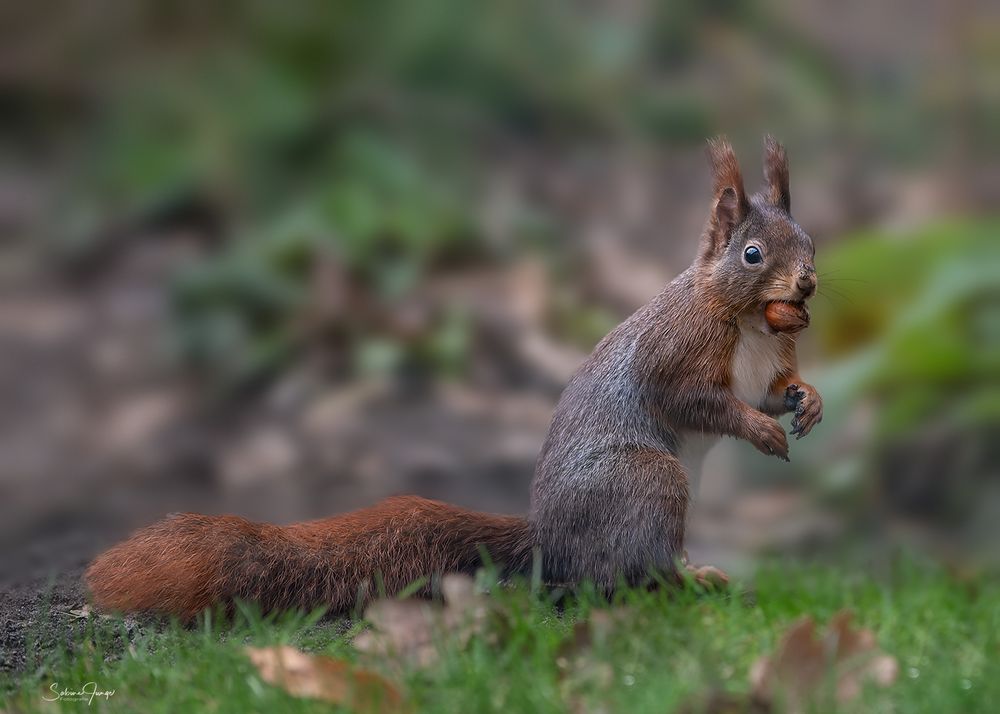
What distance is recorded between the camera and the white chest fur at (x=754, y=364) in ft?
Answer: 9.48

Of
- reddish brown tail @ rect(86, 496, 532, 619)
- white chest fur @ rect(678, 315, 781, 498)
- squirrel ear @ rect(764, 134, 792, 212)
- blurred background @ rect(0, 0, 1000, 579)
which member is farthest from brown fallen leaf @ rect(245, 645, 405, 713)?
blurred background @ rect(0, 0, 1000, 579)

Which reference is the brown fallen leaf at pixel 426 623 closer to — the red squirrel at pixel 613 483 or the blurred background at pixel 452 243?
the red squirrel at pixel 613 483

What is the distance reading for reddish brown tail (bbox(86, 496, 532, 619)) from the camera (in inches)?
106

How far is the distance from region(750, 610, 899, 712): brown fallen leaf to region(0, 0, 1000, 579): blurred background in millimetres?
2646

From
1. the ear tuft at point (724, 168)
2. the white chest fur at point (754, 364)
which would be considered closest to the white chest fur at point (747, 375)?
the white chest fur at point (754, 364)

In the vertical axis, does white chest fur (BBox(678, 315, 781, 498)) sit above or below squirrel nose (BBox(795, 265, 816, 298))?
below

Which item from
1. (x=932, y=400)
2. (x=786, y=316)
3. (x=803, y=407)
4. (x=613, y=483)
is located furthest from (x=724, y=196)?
(x=932, y=400)

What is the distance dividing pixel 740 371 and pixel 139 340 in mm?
4261

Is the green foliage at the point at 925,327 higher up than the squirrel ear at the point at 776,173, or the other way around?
the green foliage at the point at 925,327

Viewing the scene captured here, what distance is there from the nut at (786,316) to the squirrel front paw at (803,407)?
6.8 inches

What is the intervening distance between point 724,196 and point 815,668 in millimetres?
1106

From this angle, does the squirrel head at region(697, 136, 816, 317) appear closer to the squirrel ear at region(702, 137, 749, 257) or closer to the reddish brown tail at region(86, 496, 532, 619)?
the squirrel ear at region(702, 137, 749, 257)

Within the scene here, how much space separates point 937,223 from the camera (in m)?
6.22

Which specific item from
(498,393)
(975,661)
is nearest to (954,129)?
(498,393)
